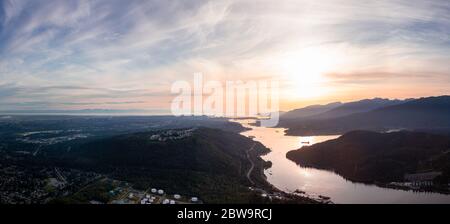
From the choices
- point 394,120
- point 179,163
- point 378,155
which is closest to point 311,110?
point 394,120

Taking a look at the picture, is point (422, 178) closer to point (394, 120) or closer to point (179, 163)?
point (179, 163)

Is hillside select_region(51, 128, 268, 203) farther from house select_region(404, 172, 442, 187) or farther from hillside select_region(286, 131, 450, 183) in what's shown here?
house select_region(404, 172, 442, 187)

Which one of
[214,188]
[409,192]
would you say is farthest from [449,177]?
[214,188]

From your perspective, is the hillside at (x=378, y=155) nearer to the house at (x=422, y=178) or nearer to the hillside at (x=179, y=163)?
the house at (x=422, y=178)

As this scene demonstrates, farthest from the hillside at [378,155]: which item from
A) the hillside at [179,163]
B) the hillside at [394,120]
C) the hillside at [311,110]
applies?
the hillside at [311,110]

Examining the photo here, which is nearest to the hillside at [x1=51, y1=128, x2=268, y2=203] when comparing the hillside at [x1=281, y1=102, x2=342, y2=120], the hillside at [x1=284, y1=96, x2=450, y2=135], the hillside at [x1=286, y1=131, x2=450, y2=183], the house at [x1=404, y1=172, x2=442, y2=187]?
the hillside at [x1=286, y1=131, x2=450, y2=183]
